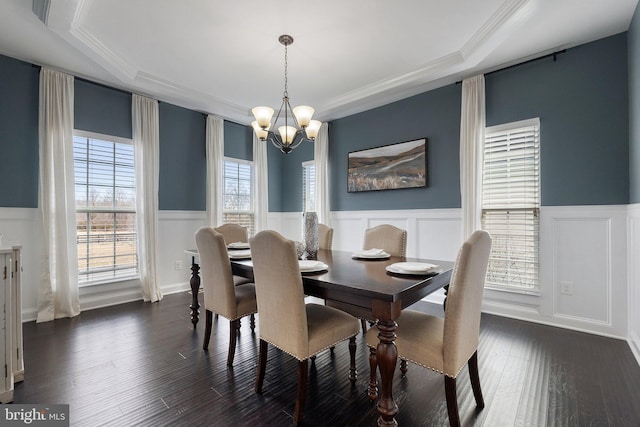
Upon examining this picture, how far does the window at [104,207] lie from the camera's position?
350cm

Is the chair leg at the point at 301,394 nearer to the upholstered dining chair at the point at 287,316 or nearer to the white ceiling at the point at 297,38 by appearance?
the upholstered dining chair at the point at 287,316

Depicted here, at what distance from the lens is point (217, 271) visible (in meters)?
2.23

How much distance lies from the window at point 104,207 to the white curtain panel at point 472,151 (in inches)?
167

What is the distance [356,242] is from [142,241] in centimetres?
303

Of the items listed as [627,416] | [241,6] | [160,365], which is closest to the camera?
[627,416]

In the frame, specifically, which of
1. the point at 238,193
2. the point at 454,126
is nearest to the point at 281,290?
the point at 454,126

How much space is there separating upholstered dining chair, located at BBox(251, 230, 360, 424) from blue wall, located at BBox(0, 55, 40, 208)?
122 inches

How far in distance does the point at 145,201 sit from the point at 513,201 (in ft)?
14.8

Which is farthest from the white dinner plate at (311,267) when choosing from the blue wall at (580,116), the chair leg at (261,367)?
the blue wall at (580,116)

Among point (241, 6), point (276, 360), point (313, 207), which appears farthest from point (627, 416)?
point (313, 207)

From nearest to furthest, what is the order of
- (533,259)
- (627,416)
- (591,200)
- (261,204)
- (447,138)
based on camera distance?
(627,416)
(591,200)
(533,259)
(447,138)
(261,204)

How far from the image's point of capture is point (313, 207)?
530 cm

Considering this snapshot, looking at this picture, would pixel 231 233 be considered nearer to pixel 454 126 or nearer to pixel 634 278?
pixel 454 126

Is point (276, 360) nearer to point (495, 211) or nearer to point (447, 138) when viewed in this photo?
point (495, 211)
